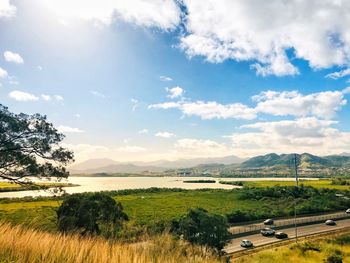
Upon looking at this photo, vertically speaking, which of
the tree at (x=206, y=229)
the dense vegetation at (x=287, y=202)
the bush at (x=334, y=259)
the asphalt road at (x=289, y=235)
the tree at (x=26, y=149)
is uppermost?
the tree at (x=26, y=149)

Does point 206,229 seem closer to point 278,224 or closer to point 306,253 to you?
point 306,253

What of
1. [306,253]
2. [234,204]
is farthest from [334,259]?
[234,204]

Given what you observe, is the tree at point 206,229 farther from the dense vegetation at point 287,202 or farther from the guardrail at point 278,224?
the dense vegetation at point 287,202

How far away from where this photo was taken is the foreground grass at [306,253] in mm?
33688

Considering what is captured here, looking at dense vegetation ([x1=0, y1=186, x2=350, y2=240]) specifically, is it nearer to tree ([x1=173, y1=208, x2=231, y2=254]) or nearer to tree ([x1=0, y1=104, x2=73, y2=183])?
tree ([x1=173, y1=208, x2=231, y2=254])

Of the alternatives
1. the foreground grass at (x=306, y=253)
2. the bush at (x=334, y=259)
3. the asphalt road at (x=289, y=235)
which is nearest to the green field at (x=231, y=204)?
the asphalt road at (x=289, y=235)

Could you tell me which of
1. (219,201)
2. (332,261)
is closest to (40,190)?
(332,261)

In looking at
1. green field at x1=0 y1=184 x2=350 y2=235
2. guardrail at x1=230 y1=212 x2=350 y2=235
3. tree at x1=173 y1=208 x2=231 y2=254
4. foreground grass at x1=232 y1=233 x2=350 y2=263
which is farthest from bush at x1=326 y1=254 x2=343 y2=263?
green field at x1=0 y1=184 x2=350 y2=235

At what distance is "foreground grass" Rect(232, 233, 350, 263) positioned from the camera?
3369 cm

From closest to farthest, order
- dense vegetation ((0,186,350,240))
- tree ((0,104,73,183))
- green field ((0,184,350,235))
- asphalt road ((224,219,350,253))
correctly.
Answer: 1. tree ((0,104,73,183))
2. asphalt road ((224,219,350,253))
3. dense vegetation ((0,186,350,240))
4. green field ((0,184,350,235))

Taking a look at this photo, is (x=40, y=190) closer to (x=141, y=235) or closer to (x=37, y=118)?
(x=37, y=118)

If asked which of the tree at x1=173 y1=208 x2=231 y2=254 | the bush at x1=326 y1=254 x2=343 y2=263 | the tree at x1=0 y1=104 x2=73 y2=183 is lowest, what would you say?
the bush at x1=326 y1=254 x2=343 y2=263

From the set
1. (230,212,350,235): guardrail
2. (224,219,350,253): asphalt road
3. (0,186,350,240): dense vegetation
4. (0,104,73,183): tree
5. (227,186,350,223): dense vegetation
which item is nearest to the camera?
(0,104,73,183): tree

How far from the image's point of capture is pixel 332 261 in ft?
109
